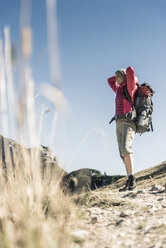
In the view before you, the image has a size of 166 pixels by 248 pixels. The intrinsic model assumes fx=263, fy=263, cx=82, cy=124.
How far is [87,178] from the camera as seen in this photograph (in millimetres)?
2480

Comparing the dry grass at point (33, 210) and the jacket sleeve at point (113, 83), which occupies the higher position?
the jacket sleeve at point (113, 83)

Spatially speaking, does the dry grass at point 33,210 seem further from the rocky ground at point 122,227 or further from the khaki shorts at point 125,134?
the khaki shorts at point 125,134

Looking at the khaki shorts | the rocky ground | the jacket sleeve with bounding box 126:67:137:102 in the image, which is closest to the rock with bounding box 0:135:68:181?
the rocky ground

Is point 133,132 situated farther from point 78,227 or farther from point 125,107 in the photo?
point 78,227

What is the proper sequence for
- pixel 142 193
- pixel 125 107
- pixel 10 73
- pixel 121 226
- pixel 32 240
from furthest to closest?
pixel 125 107, pixel 142 193, pixel 121 226, pixel 10 73, pixel 32 240

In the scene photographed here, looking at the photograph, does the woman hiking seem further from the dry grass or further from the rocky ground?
the dry grass

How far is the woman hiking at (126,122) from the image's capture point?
4246 mm

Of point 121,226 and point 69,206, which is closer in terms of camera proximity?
point 121,226

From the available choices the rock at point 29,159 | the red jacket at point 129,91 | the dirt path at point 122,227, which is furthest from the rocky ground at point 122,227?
the red jacket at point 129,91

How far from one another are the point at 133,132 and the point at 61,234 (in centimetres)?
305

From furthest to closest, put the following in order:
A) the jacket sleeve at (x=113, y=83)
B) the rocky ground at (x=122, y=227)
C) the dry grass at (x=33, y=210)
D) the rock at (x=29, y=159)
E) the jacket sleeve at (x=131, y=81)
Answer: the jacket sleeve at (x=113, y=83)
the jacket sleeve at (x=131, y=81)
the rock at (x=29, y=159)
the rocky ground at (x=122, y=227)
the dry grass at (x=33, y=210)

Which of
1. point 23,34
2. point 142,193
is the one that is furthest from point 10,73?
point 142,193

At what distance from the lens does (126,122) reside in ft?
14.4

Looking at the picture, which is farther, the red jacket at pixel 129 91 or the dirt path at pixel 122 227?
the red jacket at pixel 129 91
